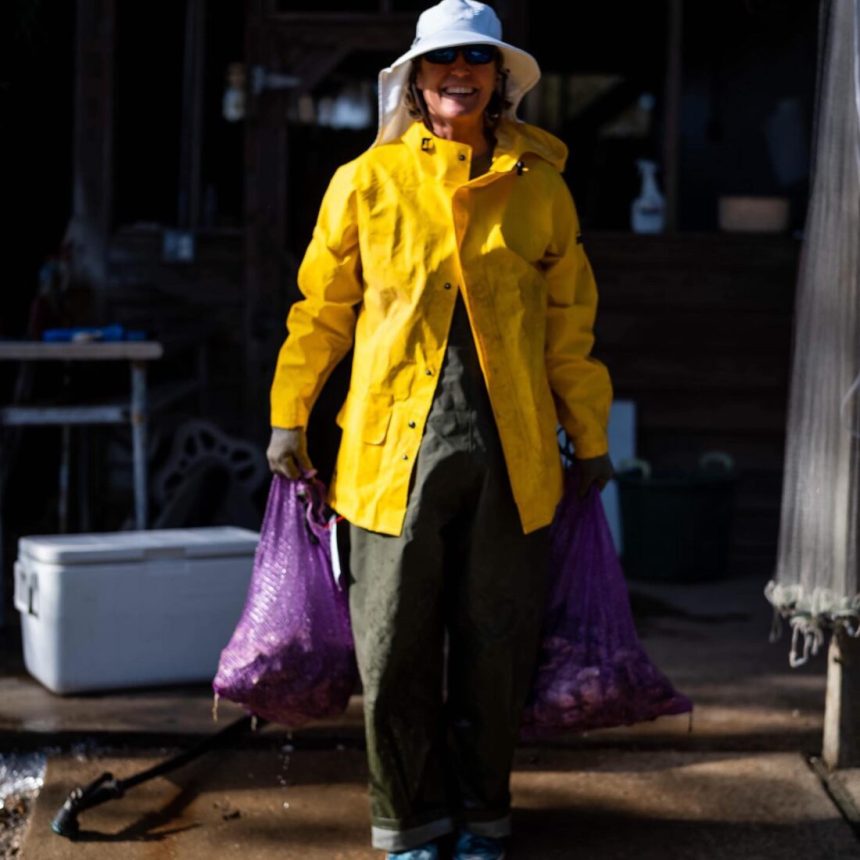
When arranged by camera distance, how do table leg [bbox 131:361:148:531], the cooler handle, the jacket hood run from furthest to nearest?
1. table leg [bbox 131:361:148:531]
2. the cooler handle
3. the jacket hood

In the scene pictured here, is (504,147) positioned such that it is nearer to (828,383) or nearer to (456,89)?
(456,89)

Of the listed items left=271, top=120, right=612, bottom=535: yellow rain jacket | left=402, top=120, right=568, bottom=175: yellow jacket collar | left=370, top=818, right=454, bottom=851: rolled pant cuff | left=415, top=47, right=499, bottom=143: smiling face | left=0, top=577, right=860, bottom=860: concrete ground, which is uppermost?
left=415, top=47, right=499, bottom=143: smiling face

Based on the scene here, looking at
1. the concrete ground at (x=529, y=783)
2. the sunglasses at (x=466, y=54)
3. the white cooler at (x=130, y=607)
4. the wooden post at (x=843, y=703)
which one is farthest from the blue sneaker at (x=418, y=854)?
the sunglasses at (x=466, y=54)

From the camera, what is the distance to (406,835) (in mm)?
3510

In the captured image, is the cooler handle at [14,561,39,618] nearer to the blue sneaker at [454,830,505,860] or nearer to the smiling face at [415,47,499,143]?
the blue sneaker at [454,830,505,860]

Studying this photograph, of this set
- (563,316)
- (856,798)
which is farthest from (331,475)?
(856,798)

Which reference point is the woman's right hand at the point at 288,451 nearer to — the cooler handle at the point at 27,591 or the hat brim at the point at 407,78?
the hat brim at the point at 407,78

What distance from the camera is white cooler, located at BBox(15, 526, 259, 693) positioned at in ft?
15.5

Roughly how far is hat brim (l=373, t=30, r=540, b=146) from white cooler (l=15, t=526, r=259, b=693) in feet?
5.87

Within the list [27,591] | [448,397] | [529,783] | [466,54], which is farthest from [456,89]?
[27,591]

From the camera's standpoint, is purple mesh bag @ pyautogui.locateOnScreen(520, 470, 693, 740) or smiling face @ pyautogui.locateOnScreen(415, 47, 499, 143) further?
purple mesh bag @ pyautogui.locateOnScreen(520, 470, 693, 740)

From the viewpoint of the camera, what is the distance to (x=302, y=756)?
14.1 ft

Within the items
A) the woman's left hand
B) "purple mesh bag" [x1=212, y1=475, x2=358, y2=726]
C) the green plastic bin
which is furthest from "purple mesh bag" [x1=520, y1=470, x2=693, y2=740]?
the green plastic bin

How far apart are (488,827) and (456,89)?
1.64 meters
